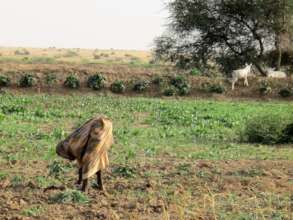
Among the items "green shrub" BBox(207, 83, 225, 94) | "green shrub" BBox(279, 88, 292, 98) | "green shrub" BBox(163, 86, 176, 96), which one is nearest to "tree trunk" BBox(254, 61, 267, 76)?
"green shrub" BBox(279, 88, 292, 98)

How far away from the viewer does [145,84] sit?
30.2 m

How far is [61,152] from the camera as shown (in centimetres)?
1027

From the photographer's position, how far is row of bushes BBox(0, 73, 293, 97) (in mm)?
29516

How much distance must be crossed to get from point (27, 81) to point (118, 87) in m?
3.45

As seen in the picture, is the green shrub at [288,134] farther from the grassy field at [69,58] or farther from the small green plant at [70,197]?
the grassy field at [69,58]

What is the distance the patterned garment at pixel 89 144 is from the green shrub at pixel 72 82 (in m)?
19.3

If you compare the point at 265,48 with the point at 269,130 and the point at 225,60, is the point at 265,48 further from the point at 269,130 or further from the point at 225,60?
the point at 269,130

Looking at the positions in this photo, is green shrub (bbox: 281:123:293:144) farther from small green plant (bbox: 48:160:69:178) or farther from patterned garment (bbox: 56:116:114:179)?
patterned garment (bbox: 56:116:114:179)

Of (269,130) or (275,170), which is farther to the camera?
(269,130)

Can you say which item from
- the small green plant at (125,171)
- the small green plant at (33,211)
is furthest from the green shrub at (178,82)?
the small green plant at (33,211)

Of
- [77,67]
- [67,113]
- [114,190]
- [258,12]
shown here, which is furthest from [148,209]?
[258,12]

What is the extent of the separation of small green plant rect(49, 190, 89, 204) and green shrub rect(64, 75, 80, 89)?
19567 millimetres

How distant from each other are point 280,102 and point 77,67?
332 inches

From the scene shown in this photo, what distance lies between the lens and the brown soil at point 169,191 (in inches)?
367
